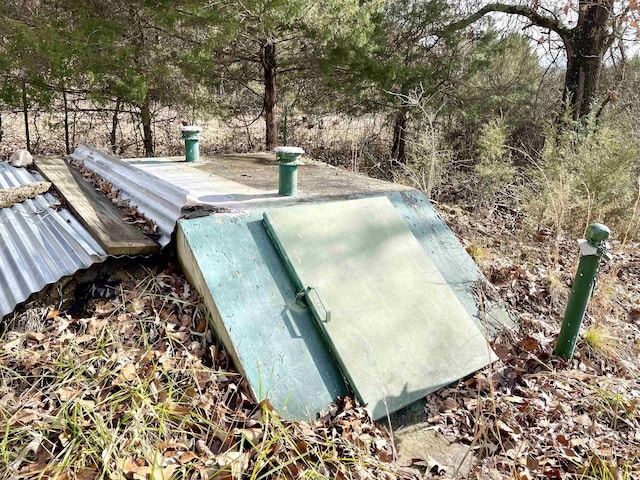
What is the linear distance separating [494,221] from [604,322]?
8.77 feet

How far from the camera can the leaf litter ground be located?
2.06 m

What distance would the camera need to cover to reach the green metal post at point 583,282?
114 inches

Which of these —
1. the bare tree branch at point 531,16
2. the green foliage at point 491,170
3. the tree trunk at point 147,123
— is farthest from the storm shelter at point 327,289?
the bare tree branch at point 531,16

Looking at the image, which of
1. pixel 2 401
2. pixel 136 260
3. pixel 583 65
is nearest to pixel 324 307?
pixel 136 260

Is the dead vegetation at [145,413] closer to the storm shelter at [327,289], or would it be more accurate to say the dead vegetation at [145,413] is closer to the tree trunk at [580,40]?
the storm shelter at [327,289]

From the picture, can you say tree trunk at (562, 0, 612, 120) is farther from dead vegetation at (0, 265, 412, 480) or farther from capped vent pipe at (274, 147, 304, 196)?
dead vegetation at (0, 265, 412, 480)

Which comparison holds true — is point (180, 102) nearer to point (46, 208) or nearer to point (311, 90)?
point (311, 90)

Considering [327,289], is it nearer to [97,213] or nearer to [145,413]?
[145,413]

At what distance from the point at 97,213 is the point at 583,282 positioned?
11.7 ft

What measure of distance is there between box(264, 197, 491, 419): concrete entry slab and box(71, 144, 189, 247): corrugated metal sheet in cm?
72

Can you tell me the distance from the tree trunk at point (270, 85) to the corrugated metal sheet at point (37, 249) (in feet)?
16.2

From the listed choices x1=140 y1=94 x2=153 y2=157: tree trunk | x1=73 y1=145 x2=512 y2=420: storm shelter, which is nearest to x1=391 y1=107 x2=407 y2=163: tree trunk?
x1=140 y1=94 x2=153 y2=157: tree trunk

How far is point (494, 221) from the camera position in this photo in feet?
20.8

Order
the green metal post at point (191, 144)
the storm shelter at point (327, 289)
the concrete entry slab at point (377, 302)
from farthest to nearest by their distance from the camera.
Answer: the green metal post at point (191, 144) < the concrete entry slab at point (377, 302) < the storm shelter at point (327, 289)
